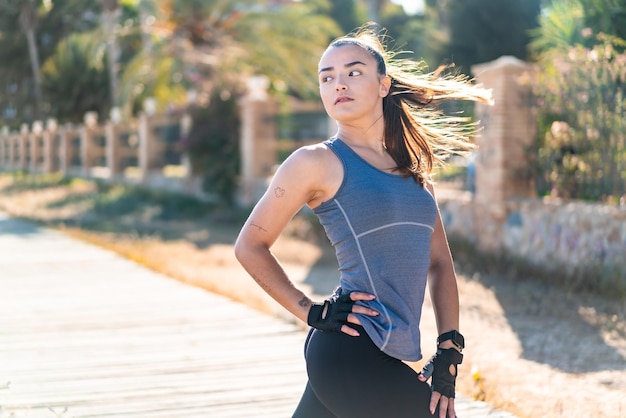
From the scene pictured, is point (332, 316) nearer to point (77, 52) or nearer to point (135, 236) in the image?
point (135, 236)

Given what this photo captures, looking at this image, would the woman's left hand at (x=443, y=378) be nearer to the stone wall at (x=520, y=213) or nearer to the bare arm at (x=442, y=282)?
the bare arm at (x=442, y=282)

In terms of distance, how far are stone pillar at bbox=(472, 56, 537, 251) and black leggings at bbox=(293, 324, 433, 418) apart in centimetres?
841

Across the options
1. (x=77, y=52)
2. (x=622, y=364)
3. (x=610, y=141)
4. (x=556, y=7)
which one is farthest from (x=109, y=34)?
(x=622, y=364)

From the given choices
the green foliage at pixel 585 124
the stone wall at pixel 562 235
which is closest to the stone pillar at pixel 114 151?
the stone wall at pixel 562 235

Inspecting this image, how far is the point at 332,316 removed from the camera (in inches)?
102

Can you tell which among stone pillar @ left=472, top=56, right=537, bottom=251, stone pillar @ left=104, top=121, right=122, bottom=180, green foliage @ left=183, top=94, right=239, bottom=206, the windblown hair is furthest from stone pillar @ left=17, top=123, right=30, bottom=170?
the windblown hair

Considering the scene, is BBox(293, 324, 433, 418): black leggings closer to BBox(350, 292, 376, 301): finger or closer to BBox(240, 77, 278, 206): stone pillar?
BBox(350, 292, 376, 301): finger

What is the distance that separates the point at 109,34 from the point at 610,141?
2127 centimetres

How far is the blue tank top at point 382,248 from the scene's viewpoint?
260cm

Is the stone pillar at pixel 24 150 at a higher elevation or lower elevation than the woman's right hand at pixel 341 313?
lower

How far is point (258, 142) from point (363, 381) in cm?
1516

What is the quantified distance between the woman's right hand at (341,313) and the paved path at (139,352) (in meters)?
1.65

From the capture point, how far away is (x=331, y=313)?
2596 mm

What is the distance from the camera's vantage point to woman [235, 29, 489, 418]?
2.57m
